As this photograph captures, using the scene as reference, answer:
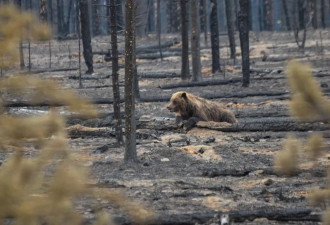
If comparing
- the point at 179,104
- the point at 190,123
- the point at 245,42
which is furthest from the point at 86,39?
the point at 190,123

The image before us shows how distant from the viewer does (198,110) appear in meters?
16.6

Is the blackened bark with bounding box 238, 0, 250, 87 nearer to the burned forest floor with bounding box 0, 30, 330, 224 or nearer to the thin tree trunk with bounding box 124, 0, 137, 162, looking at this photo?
the burned forest floor with bounding box 0, 30, 330, 224

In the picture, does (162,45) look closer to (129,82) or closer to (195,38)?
(195,38)

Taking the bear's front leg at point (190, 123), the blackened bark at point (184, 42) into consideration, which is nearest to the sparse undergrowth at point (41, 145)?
the bear's front leg at point (190, 123)

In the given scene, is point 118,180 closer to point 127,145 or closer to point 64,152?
point 127,145

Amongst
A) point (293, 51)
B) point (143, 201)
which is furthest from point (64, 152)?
point (293, 51)

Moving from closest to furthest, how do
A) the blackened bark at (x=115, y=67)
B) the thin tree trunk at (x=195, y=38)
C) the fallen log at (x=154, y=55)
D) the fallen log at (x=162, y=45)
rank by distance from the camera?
the blackened bark at (x=115, y=67), the thin tree trunk at (x=195, y=38), the fallen log at (x=154, y=55), the fallen log at (x=162, y=45)

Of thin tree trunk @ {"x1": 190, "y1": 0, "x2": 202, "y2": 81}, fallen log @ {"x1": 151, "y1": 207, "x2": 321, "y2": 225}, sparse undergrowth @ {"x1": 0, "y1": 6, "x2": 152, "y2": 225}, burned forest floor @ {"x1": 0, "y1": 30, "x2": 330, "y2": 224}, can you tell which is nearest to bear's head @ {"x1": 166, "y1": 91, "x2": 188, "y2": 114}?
burned forest floor @ {"x1": 0, "y1": 30, "x2": 330, "y2": 224}

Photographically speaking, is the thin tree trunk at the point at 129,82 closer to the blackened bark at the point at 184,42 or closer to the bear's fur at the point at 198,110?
the bear's fur at the point at 198,110

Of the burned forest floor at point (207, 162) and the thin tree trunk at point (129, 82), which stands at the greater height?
the thin tree trunk at point (129, 82)

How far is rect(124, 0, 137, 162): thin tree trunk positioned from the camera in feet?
41.2

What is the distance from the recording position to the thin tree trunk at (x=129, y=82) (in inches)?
495

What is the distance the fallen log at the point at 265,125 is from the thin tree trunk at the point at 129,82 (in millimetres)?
3575

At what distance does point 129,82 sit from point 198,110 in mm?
4215
